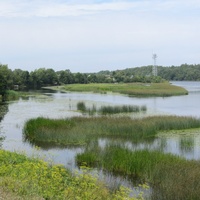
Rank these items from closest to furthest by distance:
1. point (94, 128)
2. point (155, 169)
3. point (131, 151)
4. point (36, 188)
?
point (36, 188) < point (155, 169) < point (131, 151) < point (94, 128)

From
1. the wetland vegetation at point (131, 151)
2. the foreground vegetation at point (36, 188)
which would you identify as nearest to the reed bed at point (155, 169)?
the wetland vegetation at point (131, 151)

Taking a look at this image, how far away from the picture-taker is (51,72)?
112 meters

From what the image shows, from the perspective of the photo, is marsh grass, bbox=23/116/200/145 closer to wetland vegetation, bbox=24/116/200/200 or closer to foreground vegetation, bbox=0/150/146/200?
wetland vegetation, bbox=24/116/200/200

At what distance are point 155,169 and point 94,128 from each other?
31.1 ft

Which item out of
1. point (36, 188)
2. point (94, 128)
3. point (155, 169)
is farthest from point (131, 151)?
point (94, 128)

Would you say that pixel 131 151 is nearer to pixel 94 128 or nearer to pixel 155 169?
pixel 155 169

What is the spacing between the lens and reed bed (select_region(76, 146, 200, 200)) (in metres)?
10.3

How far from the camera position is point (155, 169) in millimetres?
12102

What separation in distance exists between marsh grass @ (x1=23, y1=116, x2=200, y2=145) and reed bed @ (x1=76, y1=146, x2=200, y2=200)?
430 centimetres

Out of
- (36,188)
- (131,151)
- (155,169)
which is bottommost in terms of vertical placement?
(155,169)

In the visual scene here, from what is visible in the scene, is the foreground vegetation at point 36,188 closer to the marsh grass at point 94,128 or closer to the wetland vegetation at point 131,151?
the wetland vegetation at point 131,151

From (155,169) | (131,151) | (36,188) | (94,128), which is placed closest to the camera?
(36,188)

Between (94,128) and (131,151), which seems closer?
(131,151)

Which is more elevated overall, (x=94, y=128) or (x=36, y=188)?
(x=36, y=188)
